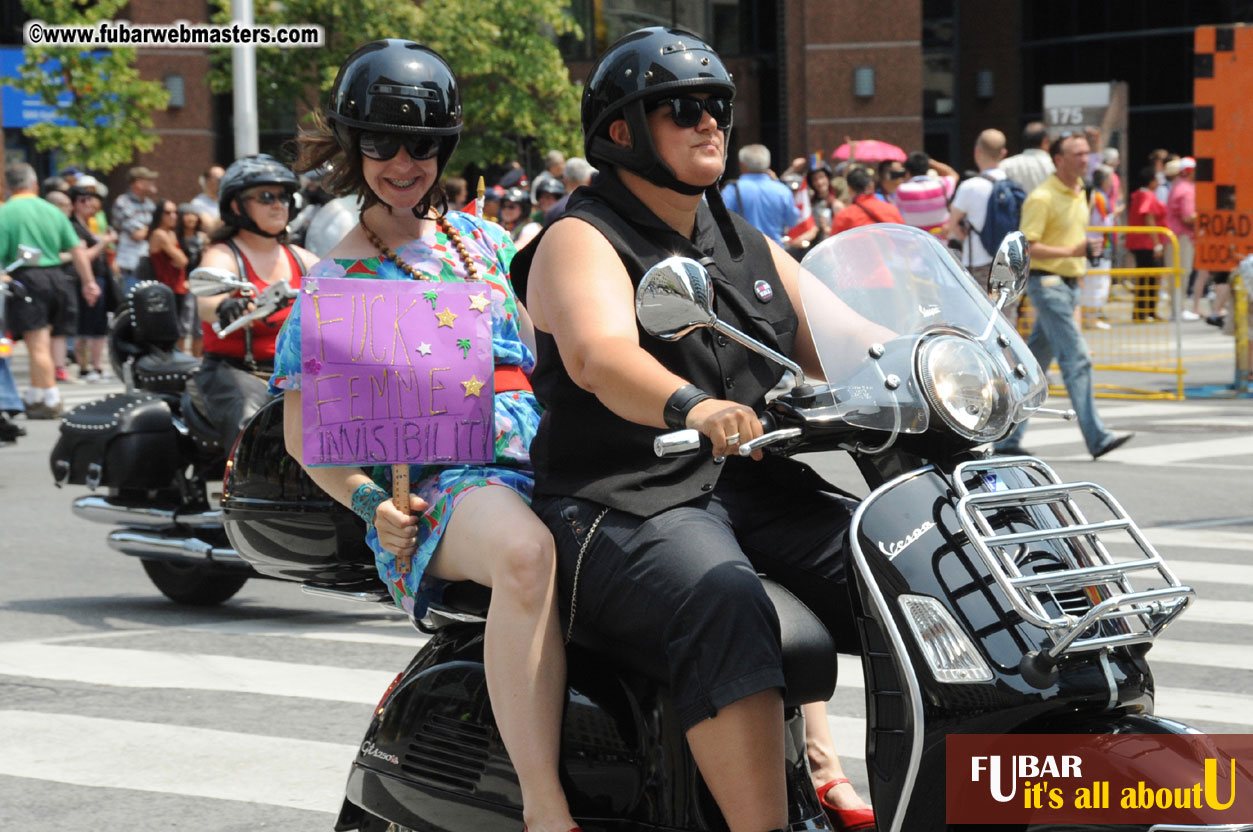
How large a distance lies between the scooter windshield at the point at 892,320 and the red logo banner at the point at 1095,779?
1.73 ft

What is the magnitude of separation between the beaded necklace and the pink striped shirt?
10839 mm

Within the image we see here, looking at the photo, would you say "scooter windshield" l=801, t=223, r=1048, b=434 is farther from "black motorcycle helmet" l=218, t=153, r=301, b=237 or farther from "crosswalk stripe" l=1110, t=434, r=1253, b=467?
"crosswalk stripe" l=1110, t=434, r=1253, b=467

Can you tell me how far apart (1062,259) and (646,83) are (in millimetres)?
8412

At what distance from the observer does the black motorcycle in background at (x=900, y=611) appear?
2.58 meters

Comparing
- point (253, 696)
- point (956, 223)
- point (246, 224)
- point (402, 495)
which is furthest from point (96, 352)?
point (402, 495)

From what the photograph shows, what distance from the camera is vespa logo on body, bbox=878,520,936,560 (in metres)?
2.69

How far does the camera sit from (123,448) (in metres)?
7.36

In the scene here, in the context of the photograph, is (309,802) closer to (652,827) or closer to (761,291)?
(652,827)

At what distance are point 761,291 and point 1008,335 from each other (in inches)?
19.5

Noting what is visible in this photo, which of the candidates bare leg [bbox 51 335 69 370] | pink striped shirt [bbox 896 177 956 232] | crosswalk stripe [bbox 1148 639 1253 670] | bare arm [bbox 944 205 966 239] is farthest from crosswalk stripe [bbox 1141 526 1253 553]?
bare leg [bbox 51 335 69 370]

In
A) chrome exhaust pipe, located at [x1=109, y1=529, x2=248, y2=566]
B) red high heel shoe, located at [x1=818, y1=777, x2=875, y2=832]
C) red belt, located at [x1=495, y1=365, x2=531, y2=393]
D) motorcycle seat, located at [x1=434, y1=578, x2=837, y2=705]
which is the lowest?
chrome exhaust pipe, located at [x1=109, y1=529, x2=248, y2=566]

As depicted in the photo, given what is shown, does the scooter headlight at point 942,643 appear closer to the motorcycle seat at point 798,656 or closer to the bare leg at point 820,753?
the motorcycle seat at point 798,656

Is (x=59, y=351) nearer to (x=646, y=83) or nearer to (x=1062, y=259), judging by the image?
(x=1062, y=259)

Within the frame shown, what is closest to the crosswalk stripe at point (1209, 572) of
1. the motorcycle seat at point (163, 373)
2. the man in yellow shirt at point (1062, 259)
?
the man in yellow shirt at point (1062, 259)
